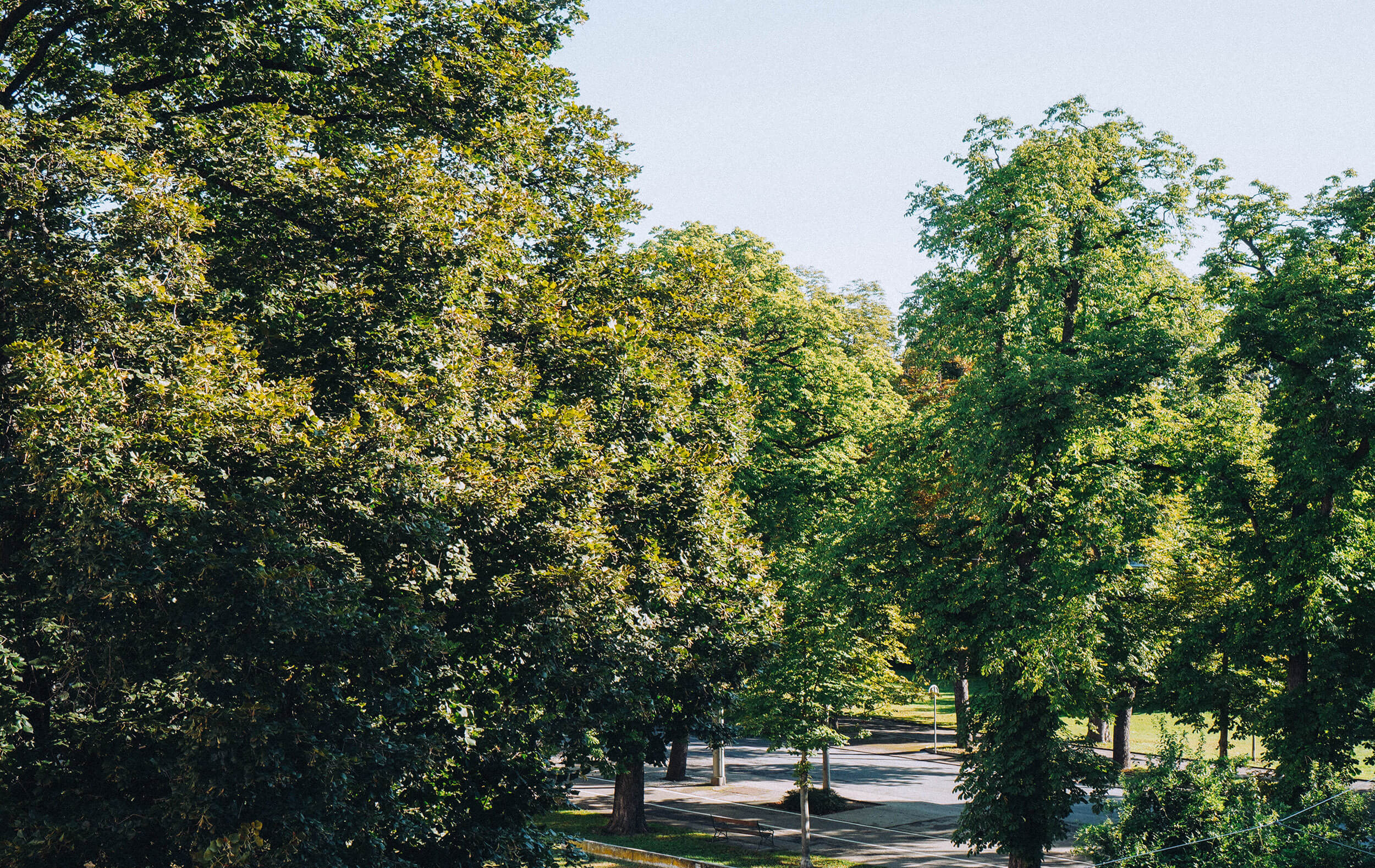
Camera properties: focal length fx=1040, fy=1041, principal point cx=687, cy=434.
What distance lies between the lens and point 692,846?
25266 millimetres

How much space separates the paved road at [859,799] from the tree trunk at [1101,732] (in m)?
2.37

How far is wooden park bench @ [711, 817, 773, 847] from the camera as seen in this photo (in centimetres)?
2584

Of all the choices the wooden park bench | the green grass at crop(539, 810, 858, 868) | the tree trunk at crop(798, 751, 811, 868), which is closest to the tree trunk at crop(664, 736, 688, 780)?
the green grass at crop(539, 810, 858, 868)

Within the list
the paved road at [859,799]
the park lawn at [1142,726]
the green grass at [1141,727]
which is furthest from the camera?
the green grass at [1141,727]

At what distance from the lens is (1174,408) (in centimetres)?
2133

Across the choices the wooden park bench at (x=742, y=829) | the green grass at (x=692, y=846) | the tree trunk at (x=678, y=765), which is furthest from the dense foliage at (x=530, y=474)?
the tree trunk at (x=678, y=765)

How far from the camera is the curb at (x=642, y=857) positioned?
20.6m

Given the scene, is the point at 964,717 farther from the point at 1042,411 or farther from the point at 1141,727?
the point at 1141,727

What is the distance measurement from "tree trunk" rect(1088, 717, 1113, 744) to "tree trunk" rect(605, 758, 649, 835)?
12.3 metres

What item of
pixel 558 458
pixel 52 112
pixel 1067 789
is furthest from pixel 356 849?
pixel 1067 789

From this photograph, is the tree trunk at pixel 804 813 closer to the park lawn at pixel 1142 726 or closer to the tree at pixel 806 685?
the tree at pixel 806 685

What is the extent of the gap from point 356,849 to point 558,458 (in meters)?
4.97

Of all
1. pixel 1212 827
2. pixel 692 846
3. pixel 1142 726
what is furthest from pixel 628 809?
pixel 1142 726

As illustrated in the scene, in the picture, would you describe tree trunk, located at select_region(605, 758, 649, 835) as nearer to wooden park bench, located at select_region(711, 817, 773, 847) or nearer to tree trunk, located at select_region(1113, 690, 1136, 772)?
wooden park bench, located at select_region(711, 817, 773, 847)
